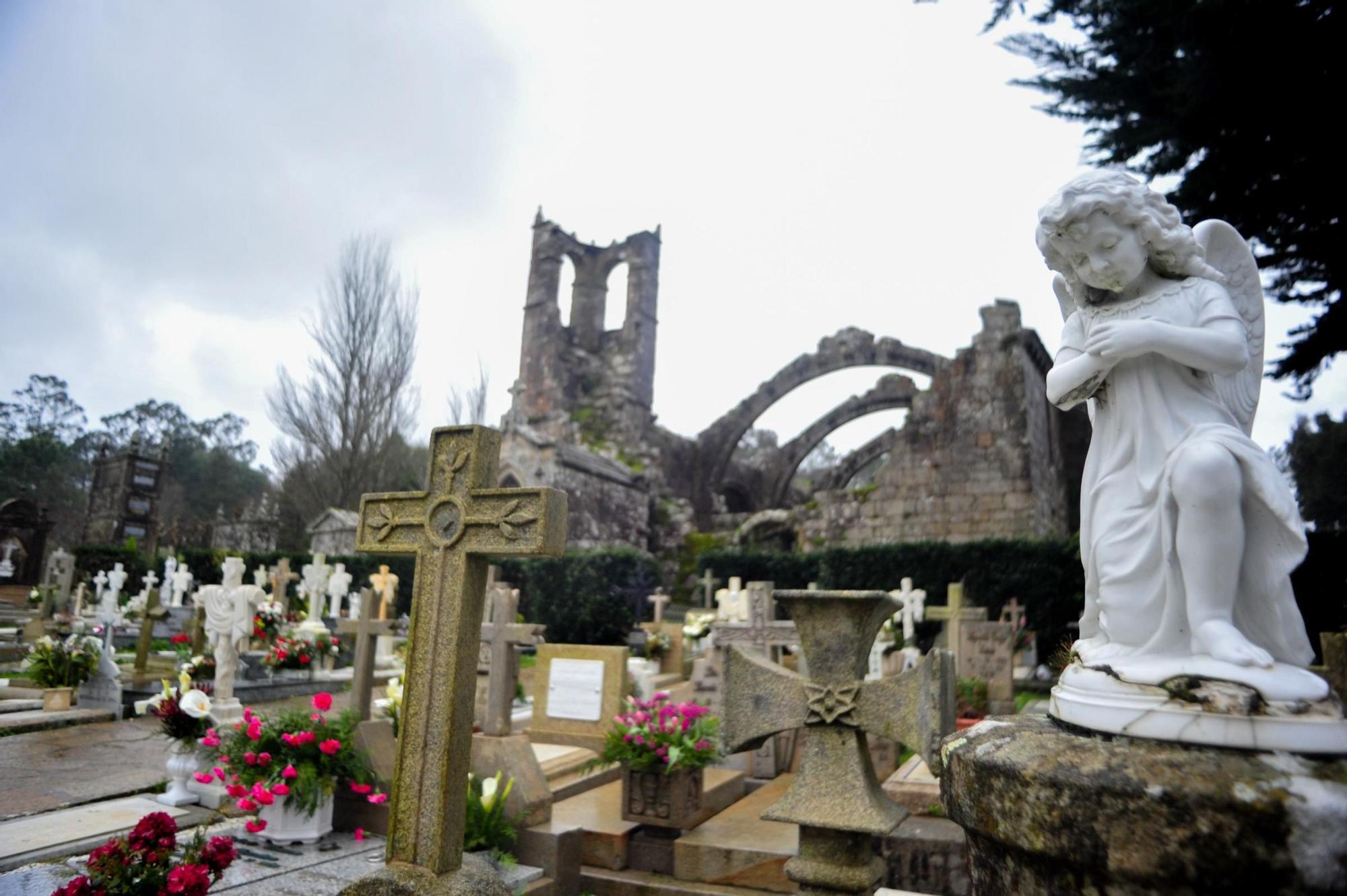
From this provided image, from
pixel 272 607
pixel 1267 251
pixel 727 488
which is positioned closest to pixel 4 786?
pixel 272 607

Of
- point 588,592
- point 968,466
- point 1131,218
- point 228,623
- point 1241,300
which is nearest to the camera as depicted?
point 1131,218

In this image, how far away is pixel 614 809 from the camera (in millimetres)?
4859

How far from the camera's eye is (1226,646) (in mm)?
1594

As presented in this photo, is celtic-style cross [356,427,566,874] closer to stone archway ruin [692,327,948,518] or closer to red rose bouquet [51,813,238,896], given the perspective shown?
red rose bouquet [51,813,238,896]

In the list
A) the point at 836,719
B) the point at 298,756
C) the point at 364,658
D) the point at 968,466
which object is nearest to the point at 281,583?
the point at 364,658

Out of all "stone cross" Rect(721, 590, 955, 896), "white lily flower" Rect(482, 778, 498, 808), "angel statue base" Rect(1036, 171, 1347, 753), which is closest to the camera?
"angel statue base" Rect(1036, 171, 1347, 753)

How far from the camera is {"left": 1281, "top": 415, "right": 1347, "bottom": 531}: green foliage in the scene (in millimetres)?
18062

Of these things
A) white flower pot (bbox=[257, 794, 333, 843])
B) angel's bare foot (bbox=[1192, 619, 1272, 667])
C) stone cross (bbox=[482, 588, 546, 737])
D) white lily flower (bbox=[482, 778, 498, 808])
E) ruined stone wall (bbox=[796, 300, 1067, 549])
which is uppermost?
ruined stone wall (bbox=[796, 300, 1067, 549])

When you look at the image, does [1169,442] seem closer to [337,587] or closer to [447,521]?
[447,521]

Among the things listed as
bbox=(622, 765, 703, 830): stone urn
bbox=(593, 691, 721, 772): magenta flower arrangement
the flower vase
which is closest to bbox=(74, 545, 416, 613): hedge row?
the flower vase

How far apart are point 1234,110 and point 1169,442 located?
21.6 ft

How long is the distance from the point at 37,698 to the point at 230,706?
2.83 m

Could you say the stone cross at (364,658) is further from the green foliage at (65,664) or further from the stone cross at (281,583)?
the stone cross at (281,583)

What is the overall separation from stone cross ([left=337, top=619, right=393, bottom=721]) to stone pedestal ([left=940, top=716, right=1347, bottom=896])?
4.90 m
